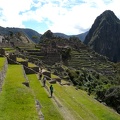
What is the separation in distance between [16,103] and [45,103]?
4.13m

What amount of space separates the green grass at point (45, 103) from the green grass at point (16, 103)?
130 cm

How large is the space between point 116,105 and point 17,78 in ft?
63.3

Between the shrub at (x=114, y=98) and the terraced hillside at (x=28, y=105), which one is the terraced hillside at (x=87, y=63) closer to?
the shrub at (x=114, y=98)

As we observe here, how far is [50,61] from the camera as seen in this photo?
7369 centimetres

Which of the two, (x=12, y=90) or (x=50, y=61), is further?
(x=50, y=61)

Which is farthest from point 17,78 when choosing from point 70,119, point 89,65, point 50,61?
point 89,65

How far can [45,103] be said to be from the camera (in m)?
19.2

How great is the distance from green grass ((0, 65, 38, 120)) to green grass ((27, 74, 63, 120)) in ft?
4.26

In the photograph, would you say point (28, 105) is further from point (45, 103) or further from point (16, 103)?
point (45, 103)

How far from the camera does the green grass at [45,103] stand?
635 inches

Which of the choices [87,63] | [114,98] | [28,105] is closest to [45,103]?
[28,105]

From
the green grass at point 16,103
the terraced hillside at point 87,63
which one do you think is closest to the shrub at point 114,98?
the green grass at point 16,103

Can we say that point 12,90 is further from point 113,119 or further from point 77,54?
point 77,54

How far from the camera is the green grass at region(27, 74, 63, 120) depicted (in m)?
16.1
